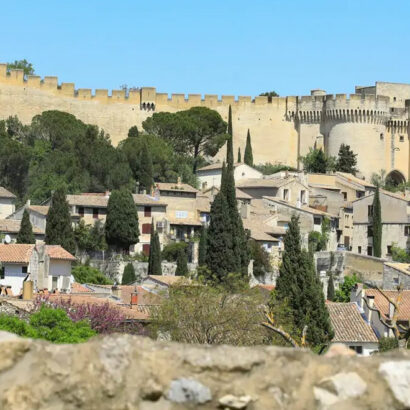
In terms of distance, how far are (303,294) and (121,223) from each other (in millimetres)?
18293

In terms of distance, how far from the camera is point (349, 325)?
32.6 meters

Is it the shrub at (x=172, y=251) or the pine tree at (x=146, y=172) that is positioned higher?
the pine tree at (x=146, y=172)

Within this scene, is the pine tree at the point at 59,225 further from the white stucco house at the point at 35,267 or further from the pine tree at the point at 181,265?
the white stucco house at the point at 35,267

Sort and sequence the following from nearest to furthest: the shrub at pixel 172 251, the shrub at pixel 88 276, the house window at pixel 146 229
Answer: the shrub at pixel 88 276, the shrub at pixel 172 251, the house window at pixel 146 229

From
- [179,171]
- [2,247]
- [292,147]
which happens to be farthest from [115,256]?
[292,147]

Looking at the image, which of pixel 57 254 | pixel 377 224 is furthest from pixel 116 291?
pixel 377 224

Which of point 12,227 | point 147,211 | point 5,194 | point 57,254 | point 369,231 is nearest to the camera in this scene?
point 57,254

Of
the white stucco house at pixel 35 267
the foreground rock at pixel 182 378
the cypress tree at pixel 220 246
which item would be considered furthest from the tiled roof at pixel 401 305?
the foreground rock at pixel 182 378

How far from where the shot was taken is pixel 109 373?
4.61 metres

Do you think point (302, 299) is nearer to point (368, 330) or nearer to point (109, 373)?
point (368, 330)

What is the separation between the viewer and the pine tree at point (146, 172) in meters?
59.6

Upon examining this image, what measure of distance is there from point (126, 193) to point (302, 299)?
66.1 feet

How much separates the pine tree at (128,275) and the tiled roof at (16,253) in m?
5.76

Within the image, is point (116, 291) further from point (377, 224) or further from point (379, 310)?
point (377, 224)
